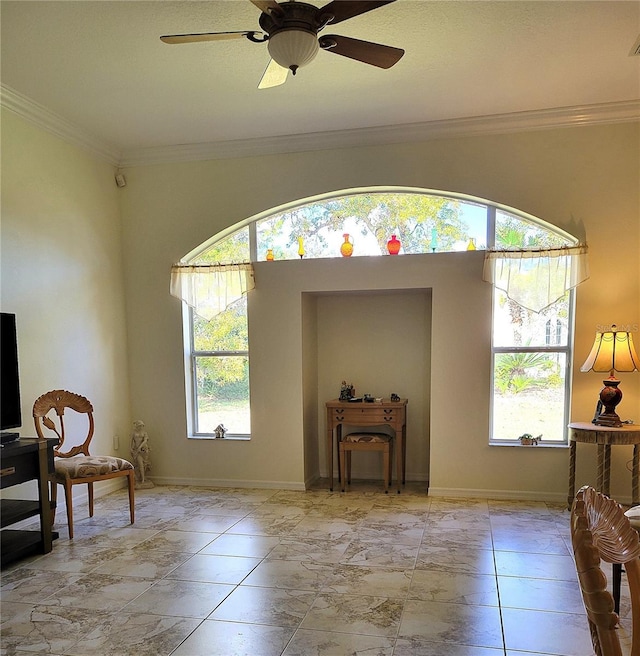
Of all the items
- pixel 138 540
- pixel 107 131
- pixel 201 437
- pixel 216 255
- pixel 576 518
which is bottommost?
pixel 138 540

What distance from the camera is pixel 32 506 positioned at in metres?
3.34

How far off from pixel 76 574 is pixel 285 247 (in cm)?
310

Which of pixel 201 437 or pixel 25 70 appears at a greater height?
pixel 25 70

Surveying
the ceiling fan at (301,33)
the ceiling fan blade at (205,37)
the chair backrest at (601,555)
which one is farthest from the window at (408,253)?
the chair backrest at (601,555)

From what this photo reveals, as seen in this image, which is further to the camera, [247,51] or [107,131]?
[107,131]

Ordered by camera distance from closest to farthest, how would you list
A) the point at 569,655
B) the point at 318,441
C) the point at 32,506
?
the point at 569,655 → the point at 32,506 → the point at 318,441

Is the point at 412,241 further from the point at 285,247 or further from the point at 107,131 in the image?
the point at 107,131

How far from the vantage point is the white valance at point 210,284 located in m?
4.76

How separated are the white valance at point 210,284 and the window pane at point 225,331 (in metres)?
0.13

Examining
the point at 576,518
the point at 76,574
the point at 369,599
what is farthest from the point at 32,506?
the point at 576,518

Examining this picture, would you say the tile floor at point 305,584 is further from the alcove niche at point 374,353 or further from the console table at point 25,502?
the alcove niche at point 374,353

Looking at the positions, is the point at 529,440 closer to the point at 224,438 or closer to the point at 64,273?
the point at 224,438

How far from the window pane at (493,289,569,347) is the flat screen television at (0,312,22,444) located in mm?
3752

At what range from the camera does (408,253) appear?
4.57m
